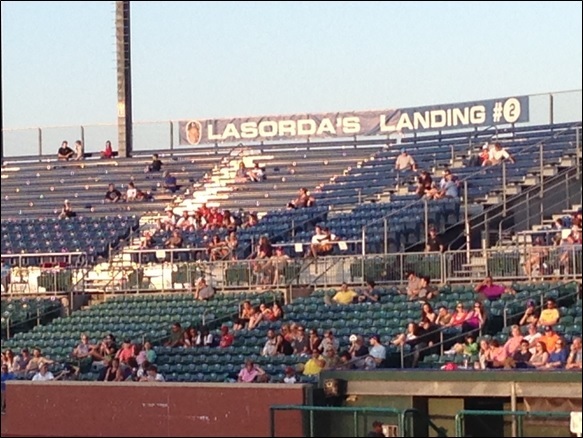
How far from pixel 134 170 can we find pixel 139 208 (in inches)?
96.1

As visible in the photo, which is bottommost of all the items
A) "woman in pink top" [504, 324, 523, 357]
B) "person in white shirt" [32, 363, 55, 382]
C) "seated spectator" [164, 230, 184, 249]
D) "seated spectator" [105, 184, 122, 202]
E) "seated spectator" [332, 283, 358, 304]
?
"person in white shirt" [32, 363, 55, 382]

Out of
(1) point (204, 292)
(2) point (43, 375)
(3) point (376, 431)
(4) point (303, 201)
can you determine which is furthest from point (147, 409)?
(4) point (303, 201)

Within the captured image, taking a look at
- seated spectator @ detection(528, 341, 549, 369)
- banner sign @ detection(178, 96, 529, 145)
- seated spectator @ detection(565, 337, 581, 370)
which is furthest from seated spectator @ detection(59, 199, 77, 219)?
seated spectator @ detection(565, 337, 581, 370)

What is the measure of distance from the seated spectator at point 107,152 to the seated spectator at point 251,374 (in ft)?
57.4

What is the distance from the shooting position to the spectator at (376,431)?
1885 cm

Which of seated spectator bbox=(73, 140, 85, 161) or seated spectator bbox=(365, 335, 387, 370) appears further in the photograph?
seated spectator bbox=(73, 140, 85, 161)

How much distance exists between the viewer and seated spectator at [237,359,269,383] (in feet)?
76.3

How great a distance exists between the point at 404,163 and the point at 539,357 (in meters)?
12.4

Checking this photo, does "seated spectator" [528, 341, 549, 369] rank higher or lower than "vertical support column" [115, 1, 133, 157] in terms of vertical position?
lower

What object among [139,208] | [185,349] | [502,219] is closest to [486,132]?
[502,219]

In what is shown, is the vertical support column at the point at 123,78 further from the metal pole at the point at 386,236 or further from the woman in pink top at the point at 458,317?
the woman in pink top at the point at 458,317

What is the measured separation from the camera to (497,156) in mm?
30859

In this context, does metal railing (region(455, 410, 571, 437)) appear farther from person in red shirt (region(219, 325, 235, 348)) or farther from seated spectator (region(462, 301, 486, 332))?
person in red shirt (region(219, 325, 235, 348))

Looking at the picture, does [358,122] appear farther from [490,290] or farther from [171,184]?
[490,290]
